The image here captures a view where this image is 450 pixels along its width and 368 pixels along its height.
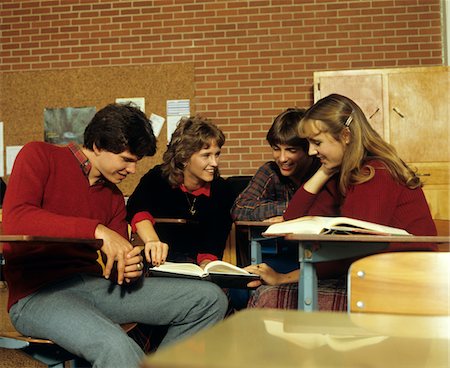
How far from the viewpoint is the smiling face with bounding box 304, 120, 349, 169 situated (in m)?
2.34

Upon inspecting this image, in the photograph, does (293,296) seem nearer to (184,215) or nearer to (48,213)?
(48,213)

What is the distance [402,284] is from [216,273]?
2.70 feet

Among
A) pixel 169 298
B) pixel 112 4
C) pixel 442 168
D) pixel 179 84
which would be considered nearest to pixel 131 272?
pixel 169 298

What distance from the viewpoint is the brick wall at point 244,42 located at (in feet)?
18.4

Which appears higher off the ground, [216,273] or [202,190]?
[202,190]

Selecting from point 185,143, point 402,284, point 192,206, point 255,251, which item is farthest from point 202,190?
point 402,284

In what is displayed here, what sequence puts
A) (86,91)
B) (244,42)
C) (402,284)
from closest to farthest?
1. (402,284)
2. (244,42)
3. (86,91)

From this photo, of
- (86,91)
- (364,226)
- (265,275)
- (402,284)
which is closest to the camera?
(402,284)

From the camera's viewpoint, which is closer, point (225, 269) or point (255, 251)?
point (225, 269)

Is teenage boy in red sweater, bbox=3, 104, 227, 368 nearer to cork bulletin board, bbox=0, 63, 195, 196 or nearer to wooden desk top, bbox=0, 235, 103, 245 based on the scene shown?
wooden desk top, bbox=0, 235, 103, 245

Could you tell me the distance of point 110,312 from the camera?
6.33 ft

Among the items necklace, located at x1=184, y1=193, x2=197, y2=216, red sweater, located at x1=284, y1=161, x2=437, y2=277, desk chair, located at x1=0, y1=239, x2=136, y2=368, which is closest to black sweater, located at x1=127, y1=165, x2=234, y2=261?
necklace, located at x1=184, y1=193, x2=197, y2=216

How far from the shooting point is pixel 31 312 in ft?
5.79

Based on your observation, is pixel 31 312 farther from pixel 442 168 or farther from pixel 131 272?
pixel 442 168
